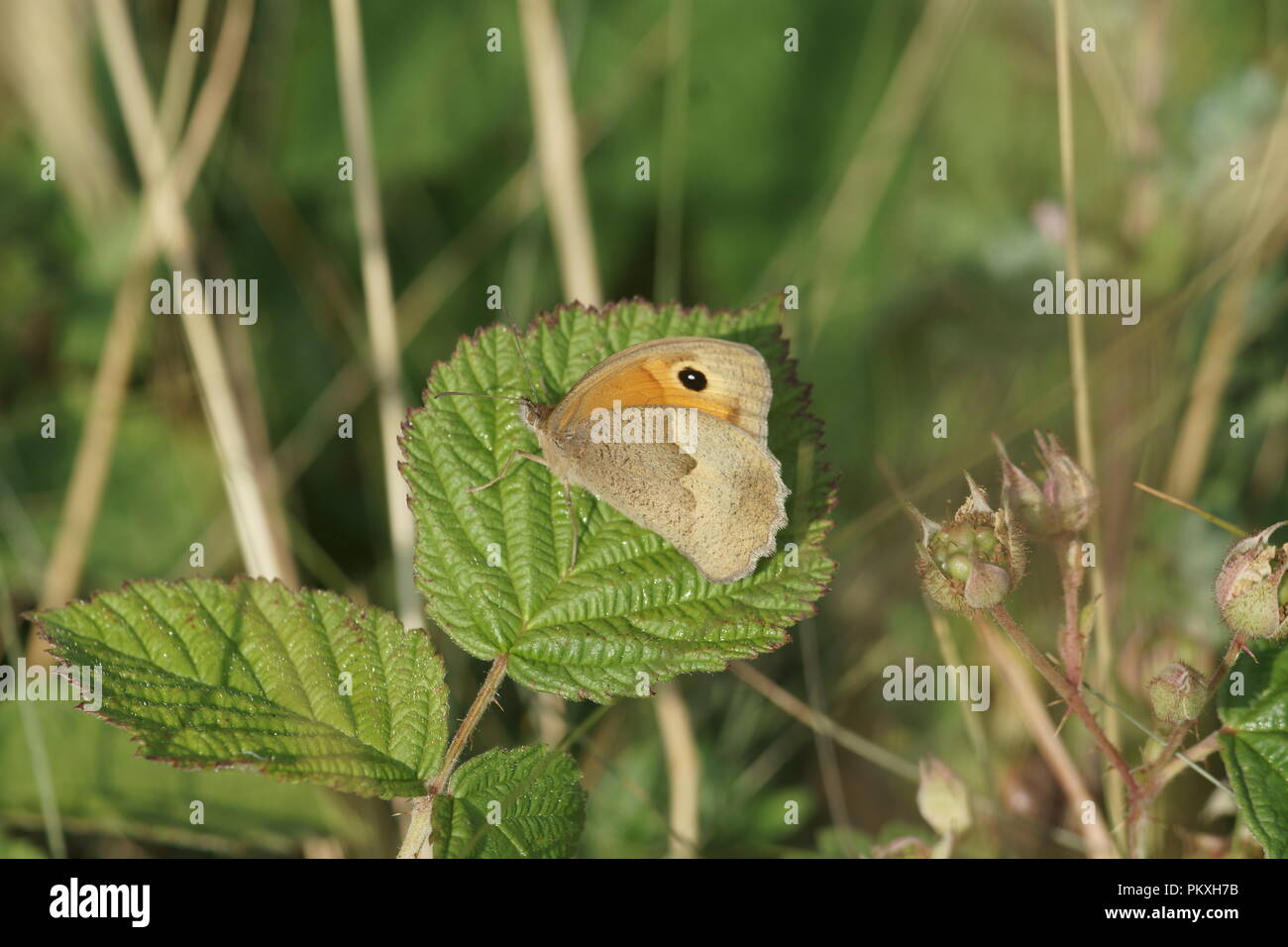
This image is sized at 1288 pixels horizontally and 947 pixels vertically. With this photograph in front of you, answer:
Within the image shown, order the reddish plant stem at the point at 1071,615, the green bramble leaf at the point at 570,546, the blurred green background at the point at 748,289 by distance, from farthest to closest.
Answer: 1. the blurred green background at the point at 748,289
2. the green bramble leaf at the point at 570,546
3. the reddish plant stem at the point at 1071,615

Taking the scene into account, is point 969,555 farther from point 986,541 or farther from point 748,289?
point 748,289

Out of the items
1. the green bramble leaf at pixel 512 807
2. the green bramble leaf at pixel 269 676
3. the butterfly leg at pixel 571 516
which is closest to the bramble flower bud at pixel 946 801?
the green bramble leaf at pixel 512 807

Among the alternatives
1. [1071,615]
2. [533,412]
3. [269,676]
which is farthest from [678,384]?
[269,676]

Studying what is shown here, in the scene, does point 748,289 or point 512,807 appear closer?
point 512,807

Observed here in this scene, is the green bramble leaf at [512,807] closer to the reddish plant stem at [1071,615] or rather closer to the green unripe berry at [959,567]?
the green unripe berry at [959,567]

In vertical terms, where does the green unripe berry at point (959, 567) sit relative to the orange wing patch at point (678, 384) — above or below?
below

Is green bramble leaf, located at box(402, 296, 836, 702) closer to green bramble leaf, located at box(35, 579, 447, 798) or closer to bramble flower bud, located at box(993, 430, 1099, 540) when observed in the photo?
green bramble leaf, located at box(35, 579, 447, 798)

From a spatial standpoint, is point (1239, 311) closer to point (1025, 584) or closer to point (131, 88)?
point (1025, 584)
